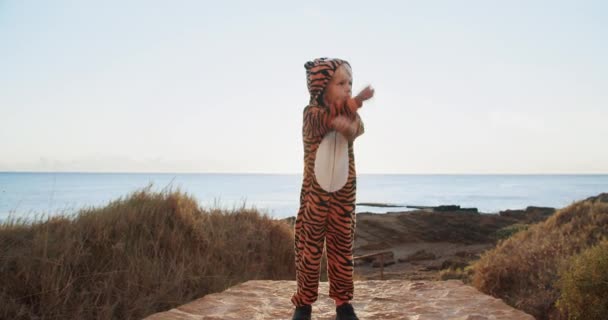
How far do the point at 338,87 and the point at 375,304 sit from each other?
2.05 meters

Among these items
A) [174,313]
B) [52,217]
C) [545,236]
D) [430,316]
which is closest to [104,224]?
[52,217]

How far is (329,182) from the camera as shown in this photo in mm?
3262

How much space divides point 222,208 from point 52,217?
106 inches

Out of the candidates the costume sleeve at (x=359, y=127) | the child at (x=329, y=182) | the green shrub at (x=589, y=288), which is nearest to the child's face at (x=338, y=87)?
the child at (x=329, y=182)

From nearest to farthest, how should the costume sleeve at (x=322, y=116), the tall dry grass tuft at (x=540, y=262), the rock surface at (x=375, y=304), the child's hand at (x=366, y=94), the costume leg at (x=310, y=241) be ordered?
the child's hand at (x=366, y=94) < the costume sleeve at (x=322, y=116) < the costume leg at (x=310, y=241) < the rock surface at (x=375, y=304) < the tall dry grass tuft at (x=540, y=262)

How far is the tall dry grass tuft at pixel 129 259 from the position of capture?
466cm

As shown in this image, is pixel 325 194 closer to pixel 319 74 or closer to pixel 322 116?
pixel 322 116

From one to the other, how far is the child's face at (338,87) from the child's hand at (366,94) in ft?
0.56

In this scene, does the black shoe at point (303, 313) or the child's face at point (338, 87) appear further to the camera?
the black shoe at point (303, 313)

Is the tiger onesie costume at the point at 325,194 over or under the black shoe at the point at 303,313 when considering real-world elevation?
over

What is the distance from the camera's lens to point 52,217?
6.04m

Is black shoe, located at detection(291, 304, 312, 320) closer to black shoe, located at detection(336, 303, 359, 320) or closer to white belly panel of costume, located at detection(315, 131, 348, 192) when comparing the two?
black shoe, located at detection(336, 303, 359, 320)

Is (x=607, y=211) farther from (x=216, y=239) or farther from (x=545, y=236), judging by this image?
(x=216, y=239)

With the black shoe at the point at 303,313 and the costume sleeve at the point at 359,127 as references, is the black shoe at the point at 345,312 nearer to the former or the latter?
the black shoe at the point at 303,313
